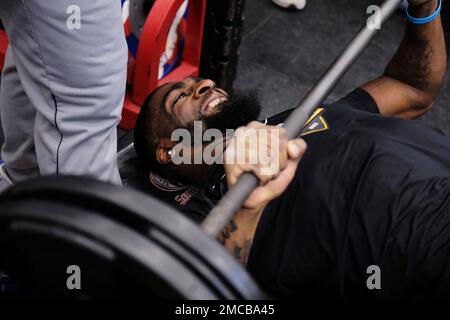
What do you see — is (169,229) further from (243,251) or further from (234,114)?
(234,114)

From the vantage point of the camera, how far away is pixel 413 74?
55.7 inches

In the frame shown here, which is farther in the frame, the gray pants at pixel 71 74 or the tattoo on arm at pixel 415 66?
the tattoo on arm at pixel 415 66

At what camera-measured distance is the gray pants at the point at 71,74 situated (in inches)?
40.9

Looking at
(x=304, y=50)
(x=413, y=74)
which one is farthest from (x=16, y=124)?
(x=304, y=50)

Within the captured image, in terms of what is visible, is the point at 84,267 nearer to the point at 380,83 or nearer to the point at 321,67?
the point at 380,83

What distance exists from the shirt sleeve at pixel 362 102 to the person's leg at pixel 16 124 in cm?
78

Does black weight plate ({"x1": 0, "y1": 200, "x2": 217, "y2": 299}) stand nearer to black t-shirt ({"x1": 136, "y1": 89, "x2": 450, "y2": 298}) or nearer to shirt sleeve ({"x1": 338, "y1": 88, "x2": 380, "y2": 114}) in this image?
black t-shirt ({"x1": 136, "y1": 89, "x2": 450, "y2": 298})

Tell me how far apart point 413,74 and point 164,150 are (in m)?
0.68

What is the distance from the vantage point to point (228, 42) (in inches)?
69.6

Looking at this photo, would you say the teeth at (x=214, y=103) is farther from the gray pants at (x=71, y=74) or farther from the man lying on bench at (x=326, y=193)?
the gray pants at (x=71, y=74)

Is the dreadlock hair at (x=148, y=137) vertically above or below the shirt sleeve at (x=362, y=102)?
below

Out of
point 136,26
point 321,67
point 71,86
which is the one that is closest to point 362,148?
point 71,86

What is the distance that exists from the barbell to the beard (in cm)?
71

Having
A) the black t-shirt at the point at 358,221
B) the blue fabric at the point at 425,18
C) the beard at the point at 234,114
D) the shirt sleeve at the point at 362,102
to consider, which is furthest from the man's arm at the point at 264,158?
the blue fabric at the point at 425,18
